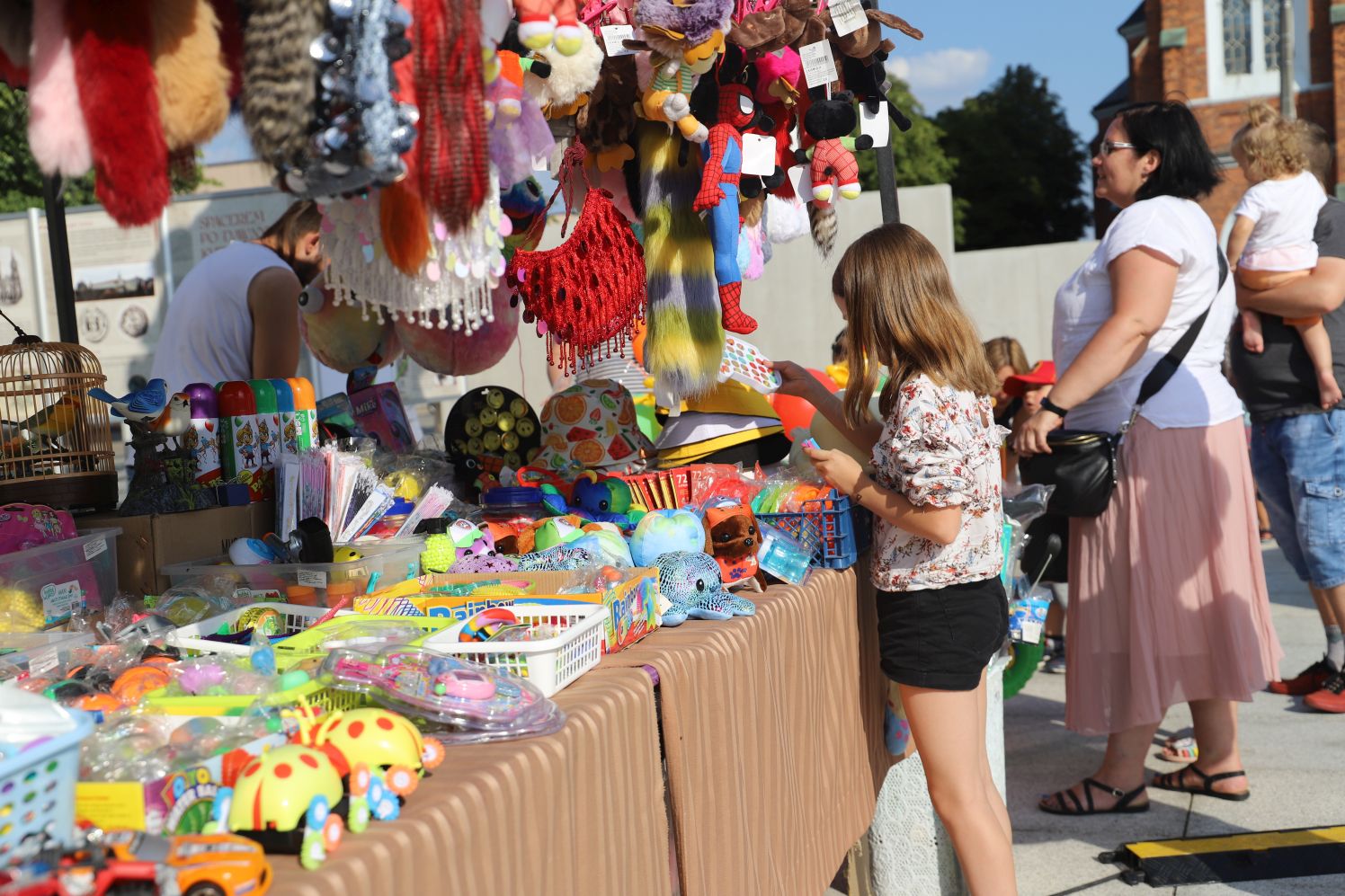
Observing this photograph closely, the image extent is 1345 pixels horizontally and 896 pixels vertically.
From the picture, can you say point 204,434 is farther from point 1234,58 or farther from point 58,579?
point 1234,58

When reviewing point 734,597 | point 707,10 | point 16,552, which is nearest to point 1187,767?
point 734,597

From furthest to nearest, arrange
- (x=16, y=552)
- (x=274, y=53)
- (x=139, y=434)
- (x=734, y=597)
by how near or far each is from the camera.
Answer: (x=139, y=434)
(x=734, y=597)
(x=16, y=552)
(x=274, y=53)

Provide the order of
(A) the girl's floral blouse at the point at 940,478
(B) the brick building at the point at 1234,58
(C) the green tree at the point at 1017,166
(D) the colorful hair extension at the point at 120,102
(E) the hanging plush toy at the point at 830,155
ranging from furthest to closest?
1. (C) the green tree at the point at 1017,166
2. (B) the brick building at the point at 1234,58
3. (E) the hanging plush toy at the point at 830,155
4. (A) the girl's floral blouse at the point at 940,478
5. (D) the colorful hair extension at the point at 120,102

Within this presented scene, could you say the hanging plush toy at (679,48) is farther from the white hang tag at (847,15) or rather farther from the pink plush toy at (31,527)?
the pink plush toy at (31,527)

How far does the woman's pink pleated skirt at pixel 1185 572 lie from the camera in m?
3.18

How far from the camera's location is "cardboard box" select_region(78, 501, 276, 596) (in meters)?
2.25

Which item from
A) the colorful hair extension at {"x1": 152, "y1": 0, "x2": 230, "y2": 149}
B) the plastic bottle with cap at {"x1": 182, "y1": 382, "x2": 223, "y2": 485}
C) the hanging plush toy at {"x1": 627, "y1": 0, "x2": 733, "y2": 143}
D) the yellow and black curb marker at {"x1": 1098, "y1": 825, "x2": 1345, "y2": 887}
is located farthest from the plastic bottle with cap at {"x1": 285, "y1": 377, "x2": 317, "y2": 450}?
the yellow and black curb marker at {"x1": 1098, "y1": 825, "x2": 1345, "y2": 887}

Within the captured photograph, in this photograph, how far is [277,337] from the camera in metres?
3.11

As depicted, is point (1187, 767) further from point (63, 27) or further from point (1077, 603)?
point (63, 27)

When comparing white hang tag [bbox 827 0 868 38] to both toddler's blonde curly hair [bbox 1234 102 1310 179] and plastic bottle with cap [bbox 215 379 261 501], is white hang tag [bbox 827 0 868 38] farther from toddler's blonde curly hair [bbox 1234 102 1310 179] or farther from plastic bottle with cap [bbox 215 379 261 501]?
toddler's blonde curly hair [bbox 1234 102 1310 179]

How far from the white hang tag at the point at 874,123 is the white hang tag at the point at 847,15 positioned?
26 cm

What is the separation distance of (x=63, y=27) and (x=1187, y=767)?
3510 millimetres

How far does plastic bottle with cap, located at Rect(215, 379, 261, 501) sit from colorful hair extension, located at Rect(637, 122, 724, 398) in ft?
2.81

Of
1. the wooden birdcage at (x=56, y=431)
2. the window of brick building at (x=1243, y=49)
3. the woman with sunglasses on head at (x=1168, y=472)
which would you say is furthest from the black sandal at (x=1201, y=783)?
the window of brick building at (x=1243, y=49)
